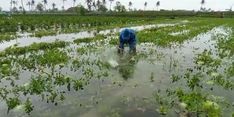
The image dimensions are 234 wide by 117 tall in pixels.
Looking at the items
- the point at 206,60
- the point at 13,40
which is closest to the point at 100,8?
the point at 13,40

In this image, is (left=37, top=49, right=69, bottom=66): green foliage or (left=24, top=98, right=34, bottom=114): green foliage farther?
(left=37, top=49, right=69, bottom=66): green foliage

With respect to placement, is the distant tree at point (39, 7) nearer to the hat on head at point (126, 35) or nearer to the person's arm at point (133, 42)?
the person's arm at point (133, 42)

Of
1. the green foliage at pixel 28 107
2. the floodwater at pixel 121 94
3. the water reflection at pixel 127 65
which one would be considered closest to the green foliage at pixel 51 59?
the floodwater at pixel 121 94

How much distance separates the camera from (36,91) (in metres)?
10.3

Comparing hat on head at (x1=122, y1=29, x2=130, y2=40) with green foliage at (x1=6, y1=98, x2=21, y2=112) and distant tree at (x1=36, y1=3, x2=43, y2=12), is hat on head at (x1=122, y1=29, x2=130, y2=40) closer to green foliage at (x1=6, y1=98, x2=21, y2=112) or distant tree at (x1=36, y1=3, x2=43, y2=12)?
green foliage at (x1=6, y1=98, x2=21, y2=112)

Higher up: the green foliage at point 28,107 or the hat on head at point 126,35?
the hat on head at point 126,35

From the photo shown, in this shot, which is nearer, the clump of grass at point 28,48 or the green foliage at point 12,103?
the green foliage at point 12,103

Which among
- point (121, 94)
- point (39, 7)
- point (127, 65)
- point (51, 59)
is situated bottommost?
point (121, 94)

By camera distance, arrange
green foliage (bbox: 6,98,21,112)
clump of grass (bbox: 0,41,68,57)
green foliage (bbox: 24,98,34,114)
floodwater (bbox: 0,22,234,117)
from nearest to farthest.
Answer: floodwater (bbox: 0,22,234,117)
green foliage (bbox: 24,98,34,114)
green foliage (bbox: 6,98,21,112)
clump of grass (bbox: 0,41,68,57)

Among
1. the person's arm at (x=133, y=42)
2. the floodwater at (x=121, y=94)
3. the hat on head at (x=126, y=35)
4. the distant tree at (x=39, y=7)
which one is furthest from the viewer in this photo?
the distant tree at (x=39, y=7)

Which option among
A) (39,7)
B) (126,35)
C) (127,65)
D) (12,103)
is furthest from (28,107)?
(39,7)

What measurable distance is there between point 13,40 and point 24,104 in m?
19.9

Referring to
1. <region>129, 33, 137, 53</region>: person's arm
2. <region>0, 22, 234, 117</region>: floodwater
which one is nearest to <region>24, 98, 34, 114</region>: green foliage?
<region>0, 22, 234, 117</region>: floodwater

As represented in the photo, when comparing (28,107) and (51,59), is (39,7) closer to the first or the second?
(51,59)
